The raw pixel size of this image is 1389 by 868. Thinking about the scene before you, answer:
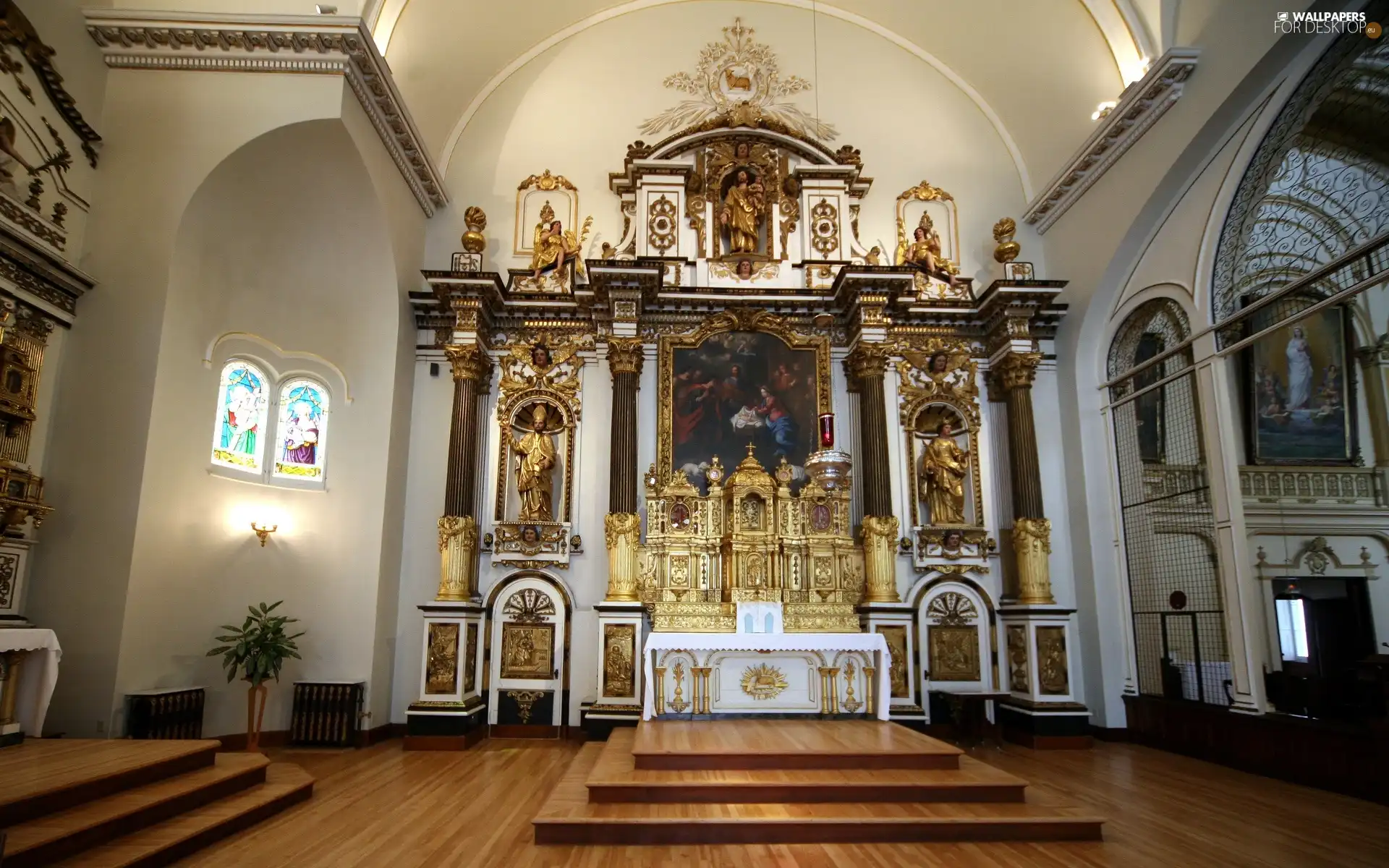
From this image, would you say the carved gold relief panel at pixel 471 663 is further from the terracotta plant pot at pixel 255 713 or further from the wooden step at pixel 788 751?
the wooden step at pixel 788 751

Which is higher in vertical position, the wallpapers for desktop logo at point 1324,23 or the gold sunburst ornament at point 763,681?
the wallpapers for desktop logo at point 1324,23

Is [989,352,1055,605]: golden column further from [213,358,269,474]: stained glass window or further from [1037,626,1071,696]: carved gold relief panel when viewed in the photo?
[213,358,269,474]: stained glass window

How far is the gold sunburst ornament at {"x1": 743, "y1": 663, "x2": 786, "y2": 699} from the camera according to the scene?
8.55m

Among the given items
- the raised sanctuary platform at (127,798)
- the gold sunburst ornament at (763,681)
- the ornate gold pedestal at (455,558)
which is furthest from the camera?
the ornate gold pedestal at (455,558)

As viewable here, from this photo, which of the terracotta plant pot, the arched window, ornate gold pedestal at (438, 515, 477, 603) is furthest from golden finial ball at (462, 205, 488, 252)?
the terracotta plant pot

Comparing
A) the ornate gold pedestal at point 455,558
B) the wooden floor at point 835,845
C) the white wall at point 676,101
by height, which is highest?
the white wall at point 676,101

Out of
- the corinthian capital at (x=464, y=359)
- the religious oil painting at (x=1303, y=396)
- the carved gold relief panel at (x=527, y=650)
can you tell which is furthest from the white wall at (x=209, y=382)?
the religious oil painting at (x=1303, y=396)

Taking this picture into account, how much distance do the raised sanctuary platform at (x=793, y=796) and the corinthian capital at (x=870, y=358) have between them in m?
5.05

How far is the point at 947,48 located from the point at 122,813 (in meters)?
13.2

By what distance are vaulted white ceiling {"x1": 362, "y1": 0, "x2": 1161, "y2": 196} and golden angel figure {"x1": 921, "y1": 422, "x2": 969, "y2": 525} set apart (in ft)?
14.5

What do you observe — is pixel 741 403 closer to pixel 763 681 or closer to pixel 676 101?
pixel 763 681

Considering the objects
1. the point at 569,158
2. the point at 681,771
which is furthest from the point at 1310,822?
the point at 569,158

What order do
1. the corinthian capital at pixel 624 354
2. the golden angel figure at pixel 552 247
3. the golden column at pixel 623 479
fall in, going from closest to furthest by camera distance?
the golden column at pixel 623 479
the corinthian capital at pixel 624 354
the golden angel figure at pixel 552 247

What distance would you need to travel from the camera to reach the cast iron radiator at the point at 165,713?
749 centimetres
